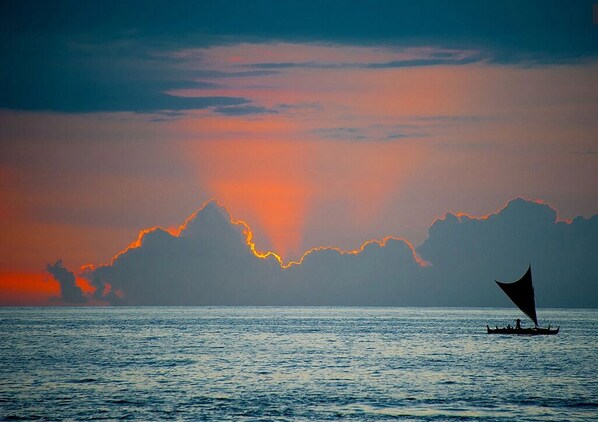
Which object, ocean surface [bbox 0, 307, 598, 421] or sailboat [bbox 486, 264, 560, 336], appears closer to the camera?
ocean surface [bbox 0, 307, 598, 421]

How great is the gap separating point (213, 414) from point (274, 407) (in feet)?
17.6

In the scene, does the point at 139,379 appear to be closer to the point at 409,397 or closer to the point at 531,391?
the point at 409,397

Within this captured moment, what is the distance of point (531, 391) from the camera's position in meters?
74.8

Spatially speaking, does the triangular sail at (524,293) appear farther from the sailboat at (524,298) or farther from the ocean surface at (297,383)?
the ocean surface at (297,383)

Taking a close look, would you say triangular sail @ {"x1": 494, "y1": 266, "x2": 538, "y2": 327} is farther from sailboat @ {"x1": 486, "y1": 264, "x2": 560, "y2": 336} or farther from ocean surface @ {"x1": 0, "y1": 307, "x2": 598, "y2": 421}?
ocean surface @ {"x1": 0, "y1": 307, "x2": 598, "y2": 421}

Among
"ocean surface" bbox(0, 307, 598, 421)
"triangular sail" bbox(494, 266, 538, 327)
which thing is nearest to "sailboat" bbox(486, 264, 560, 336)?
"triangular sail" bbox(494, 266, 538, 327)

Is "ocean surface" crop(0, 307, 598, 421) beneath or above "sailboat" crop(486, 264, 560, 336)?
beneath

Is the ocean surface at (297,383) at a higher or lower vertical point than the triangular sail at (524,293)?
lower

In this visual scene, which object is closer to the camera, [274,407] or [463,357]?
[274,407]

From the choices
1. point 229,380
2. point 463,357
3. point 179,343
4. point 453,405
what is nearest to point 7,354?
point 179,343

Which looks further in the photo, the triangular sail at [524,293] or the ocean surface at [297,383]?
the triangular sail at [524,293]

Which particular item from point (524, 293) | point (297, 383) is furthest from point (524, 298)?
point (297, 383)

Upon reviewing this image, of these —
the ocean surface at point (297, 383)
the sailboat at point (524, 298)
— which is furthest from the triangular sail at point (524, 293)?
the ocean surface at point (297, 383)

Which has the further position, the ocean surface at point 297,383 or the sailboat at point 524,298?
the sailboat at point 524,298
